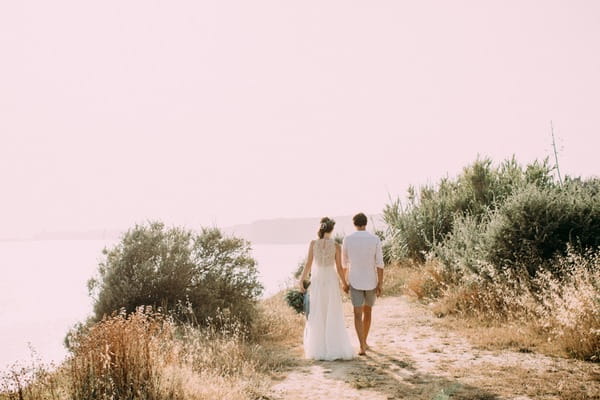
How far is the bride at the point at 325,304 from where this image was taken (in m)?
7.77

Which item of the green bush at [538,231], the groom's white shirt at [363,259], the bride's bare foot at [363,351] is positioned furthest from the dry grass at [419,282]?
the groom's white shirt at [363,259]

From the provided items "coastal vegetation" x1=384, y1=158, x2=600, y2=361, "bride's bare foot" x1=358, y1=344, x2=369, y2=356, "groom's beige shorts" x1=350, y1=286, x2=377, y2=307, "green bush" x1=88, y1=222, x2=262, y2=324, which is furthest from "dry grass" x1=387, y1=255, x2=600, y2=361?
"green bush" x1=88, y1=222, x2=262, y2=324

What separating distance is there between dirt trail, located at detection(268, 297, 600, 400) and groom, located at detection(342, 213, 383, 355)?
35.9 inches

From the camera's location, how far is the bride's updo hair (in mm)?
7945

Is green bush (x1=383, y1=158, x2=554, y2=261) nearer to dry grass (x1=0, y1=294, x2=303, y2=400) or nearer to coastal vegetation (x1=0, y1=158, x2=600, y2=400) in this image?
coastal vegetation (x1=0, y1=158, x2=600, y2=400)

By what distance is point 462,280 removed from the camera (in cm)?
1158

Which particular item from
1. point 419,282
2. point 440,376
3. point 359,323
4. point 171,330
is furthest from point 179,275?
point 419,282

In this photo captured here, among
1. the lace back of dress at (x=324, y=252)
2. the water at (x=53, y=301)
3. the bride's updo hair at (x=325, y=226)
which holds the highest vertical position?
the bride's updo hair at (x=325, y=226)

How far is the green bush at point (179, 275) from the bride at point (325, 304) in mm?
2079

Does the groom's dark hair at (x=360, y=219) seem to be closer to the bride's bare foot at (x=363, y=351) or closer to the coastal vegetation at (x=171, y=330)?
the bride's bare foot at (x=363, y=351)

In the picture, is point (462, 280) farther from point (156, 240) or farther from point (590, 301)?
point (156, 240)

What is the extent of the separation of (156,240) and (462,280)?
7345 mm

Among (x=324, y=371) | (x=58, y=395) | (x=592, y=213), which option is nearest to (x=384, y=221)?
(x=592, y=213)

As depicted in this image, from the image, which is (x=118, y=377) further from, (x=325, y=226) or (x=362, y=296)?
(x=362, y=296)
